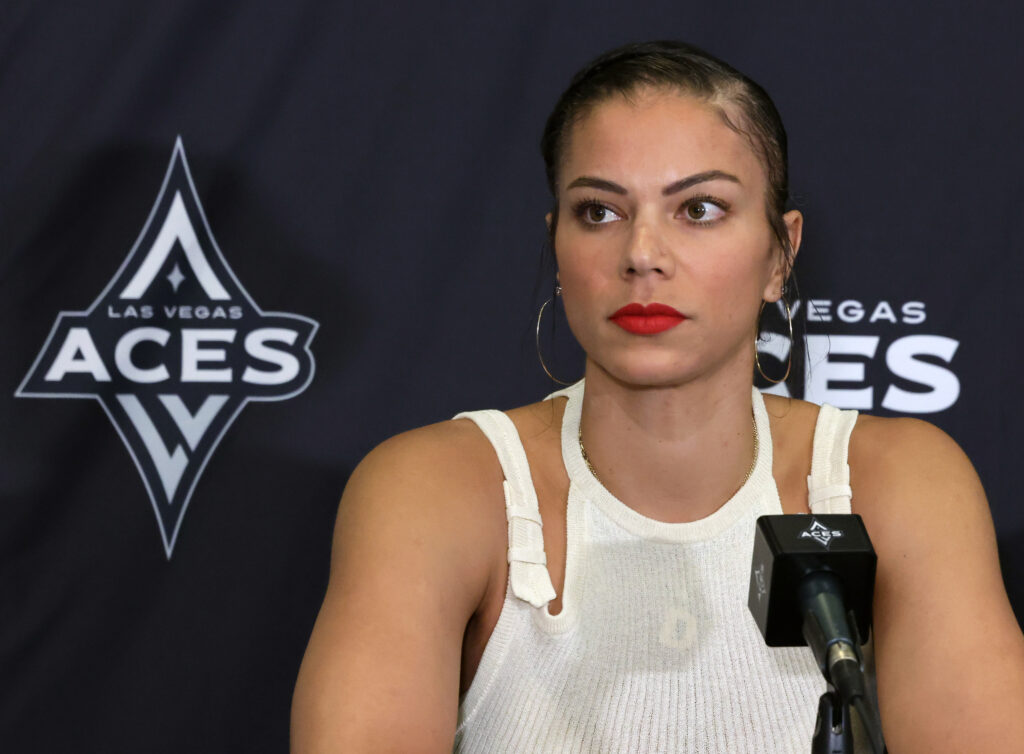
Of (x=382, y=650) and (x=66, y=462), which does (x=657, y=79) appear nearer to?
(x=382, y=650)

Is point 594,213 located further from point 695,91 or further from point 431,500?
point 431,500

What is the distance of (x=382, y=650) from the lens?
1119 millimetres

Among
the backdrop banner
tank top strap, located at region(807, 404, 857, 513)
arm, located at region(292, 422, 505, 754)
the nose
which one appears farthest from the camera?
the backdrop banner

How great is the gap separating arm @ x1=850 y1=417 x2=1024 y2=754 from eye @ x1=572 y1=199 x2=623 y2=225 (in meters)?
0.39

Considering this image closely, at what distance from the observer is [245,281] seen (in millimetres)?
1772

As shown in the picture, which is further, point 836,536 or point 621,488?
point 621,488

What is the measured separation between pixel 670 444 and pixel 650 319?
0.19m

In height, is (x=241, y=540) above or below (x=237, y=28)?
below

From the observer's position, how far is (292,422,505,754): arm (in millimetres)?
1091

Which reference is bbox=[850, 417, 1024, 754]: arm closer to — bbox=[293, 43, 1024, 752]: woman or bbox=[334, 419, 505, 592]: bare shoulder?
bbox=[293, 43, 1024, 752]: woman

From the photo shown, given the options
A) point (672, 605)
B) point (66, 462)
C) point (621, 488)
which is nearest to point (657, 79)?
point (621, 488)

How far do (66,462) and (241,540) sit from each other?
11.0 inches

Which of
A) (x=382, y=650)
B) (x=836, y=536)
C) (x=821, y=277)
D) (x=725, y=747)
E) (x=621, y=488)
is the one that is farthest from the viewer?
(x=821, y=277)

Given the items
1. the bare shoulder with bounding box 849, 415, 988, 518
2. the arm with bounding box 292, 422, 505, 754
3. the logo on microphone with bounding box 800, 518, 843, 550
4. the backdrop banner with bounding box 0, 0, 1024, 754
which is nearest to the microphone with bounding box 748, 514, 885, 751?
the logo on microphone with bounding box 800, 518, 843, 550
